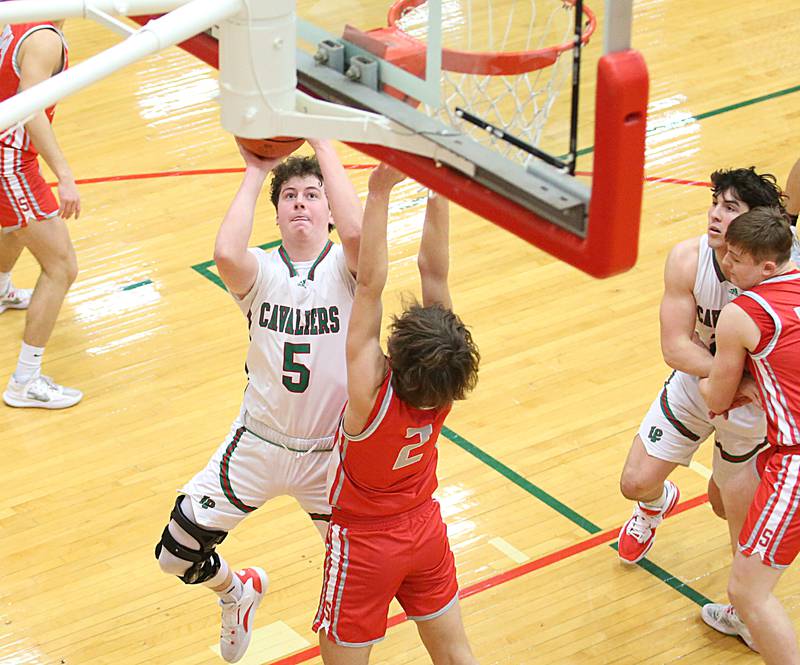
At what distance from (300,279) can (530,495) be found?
196cm

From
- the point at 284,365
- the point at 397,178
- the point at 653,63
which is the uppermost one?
the point at 397,178

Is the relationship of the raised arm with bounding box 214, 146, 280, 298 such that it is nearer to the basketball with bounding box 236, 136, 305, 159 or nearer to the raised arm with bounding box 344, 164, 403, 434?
the basketball with bounding box 236, 136, 305, 159

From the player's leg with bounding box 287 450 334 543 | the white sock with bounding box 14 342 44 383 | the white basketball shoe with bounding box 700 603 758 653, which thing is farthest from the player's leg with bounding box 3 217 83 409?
the white basketball shoe with bounding box 700 603 758 653

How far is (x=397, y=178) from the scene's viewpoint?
374 cm

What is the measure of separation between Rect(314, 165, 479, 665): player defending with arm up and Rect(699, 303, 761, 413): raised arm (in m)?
0.96

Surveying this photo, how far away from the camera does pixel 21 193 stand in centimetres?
684

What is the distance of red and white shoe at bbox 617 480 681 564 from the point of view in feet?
18.5

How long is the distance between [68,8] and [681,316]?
8.66ft

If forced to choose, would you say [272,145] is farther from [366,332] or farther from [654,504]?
[654,504]

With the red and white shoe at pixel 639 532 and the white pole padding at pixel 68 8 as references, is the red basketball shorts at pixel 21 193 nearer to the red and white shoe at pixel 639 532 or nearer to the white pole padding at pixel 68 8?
the red and white shoe at pixel 639 532

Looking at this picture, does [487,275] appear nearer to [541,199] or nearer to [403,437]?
[403,437]

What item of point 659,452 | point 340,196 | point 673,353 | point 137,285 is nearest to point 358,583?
point 340,196

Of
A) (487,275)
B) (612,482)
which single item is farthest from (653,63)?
(612,482)

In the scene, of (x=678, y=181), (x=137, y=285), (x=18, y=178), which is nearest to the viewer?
(x=18, y=178)
